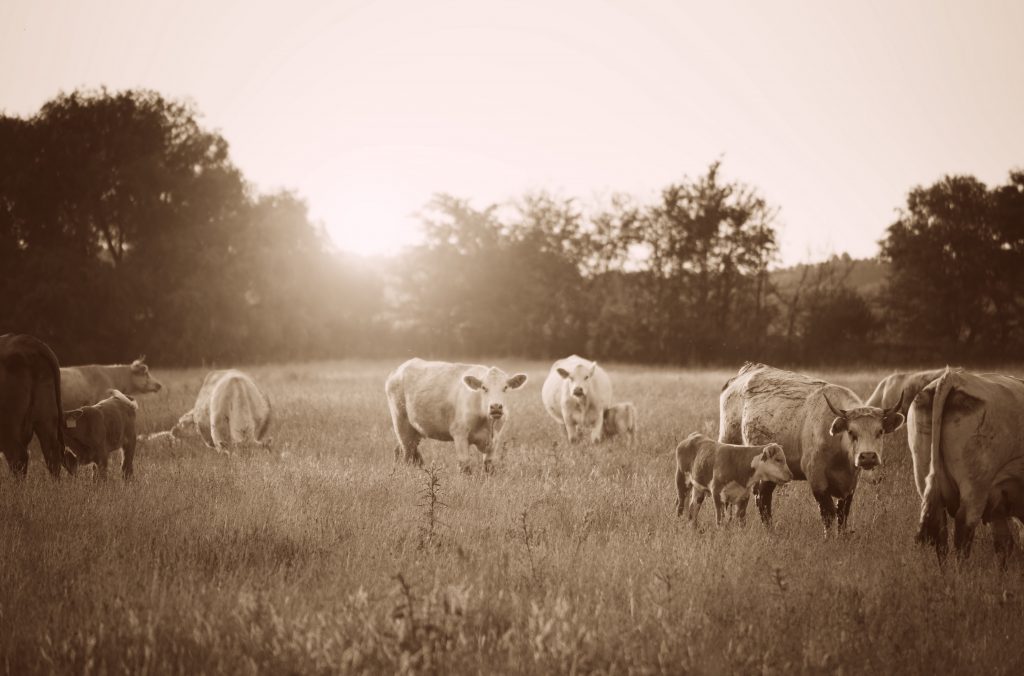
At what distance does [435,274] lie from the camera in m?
46.1

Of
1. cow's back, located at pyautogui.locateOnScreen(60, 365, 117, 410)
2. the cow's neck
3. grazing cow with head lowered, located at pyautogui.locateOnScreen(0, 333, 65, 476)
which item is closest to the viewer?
grazing cow with head lowered, located at pyautogui.locateOnScreen(0, 333, 65, 476)

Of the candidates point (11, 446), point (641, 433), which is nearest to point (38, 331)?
point (11, 446)

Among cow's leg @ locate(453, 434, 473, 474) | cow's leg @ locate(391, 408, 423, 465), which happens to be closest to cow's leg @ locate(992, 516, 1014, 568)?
cow's leg @ locate(453, 434, 473, 474)

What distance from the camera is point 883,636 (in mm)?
4555

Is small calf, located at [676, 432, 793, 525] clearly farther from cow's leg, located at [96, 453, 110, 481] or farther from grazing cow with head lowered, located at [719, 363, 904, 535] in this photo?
cow's leg, located at [96, 453, 110, 481]

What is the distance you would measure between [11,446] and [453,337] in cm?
3635

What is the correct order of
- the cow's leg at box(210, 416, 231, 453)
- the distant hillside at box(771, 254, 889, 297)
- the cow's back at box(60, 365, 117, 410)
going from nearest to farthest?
the cow's leg at box(210, 416, 231, 453) < the cow's back at box(60, 365, 117, 410) < the distant hillside at box(771, 254, 889, 297)

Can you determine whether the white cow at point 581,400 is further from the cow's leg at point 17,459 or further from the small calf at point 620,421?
the cow's leg at point 17,459

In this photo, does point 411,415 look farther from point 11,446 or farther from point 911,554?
point 911,554

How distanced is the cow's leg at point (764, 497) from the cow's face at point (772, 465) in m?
0.40

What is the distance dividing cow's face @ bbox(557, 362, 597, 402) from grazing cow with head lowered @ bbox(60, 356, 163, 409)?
10.9 m

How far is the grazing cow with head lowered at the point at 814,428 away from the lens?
23.2 feet

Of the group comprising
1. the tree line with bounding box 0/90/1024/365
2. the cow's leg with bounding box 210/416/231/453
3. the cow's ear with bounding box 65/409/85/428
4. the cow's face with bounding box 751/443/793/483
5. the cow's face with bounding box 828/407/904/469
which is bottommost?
the cow's leg with bounding box 210/416/231/453

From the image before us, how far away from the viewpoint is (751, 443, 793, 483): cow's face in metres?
7.41
